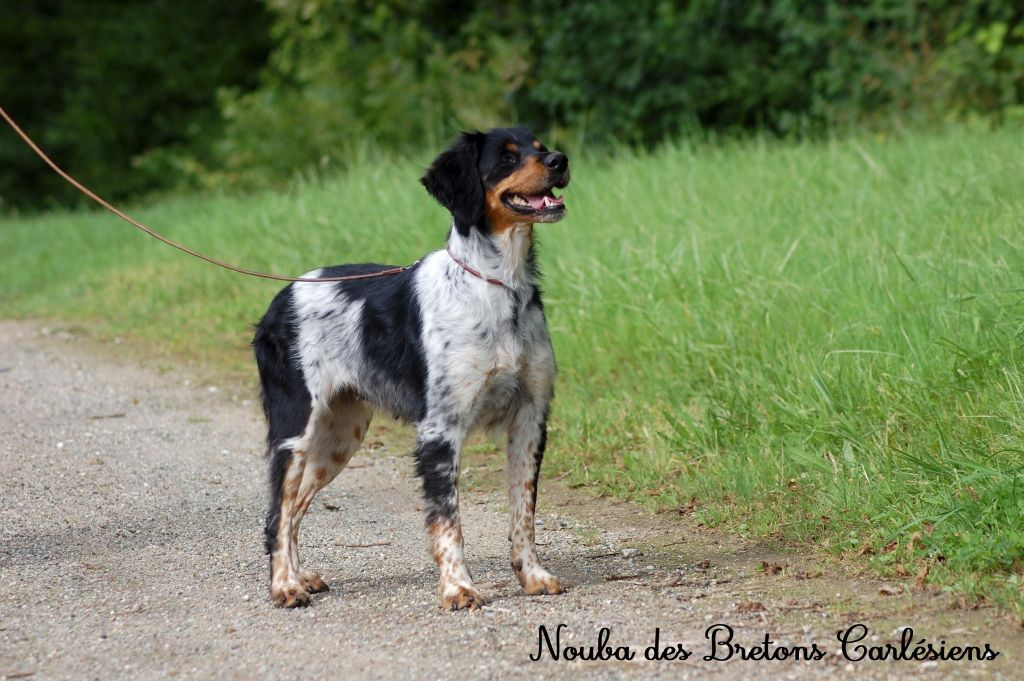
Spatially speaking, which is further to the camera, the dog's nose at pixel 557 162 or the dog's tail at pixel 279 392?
the dog's tail at pixel 279 392

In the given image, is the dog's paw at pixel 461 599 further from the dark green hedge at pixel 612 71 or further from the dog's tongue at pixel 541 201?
the dark green hedge at pixel 612 71

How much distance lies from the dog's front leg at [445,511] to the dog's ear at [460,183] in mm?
795

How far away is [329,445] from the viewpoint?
5008 millimetres

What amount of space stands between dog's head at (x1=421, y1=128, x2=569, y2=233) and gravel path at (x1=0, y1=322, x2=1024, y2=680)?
138 centimetres

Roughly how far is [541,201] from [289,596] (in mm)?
1691

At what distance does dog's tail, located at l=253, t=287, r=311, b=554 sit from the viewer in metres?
4.79

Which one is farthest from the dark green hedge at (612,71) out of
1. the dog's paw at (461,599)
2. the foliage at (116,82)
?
the dog's paw at (461,599)

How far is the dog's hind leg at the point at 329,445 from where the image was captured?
4840mm

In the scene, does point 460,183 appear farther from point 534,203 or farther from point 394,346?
point 394,346

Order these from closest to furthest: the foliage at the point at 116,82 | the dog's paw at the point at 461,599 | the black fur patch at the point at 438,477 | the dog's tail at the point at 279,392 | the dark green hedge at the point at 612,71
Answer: the dog's paw at the point at 461,599
the black fur patch at the point at 438,477
the dog's tail at the point at 279,392
the dark green hedge at the point at 612,71
the foliage at the point at 116,82

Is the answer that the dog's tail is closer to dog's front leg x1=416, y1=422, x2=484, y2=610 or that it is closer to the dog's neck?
dog's front leg x1=416, y1=422, x2=484, y2=610

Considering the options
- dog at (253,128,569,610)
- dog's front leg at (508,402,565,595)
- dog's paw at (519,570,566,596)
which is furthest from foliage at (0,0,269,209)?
dog's paw at (519,570,566,596)

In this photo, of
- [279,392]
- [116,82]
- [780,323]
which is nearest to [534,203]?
[279,392]

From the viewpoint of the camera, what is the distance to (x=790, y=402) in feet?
18.9
